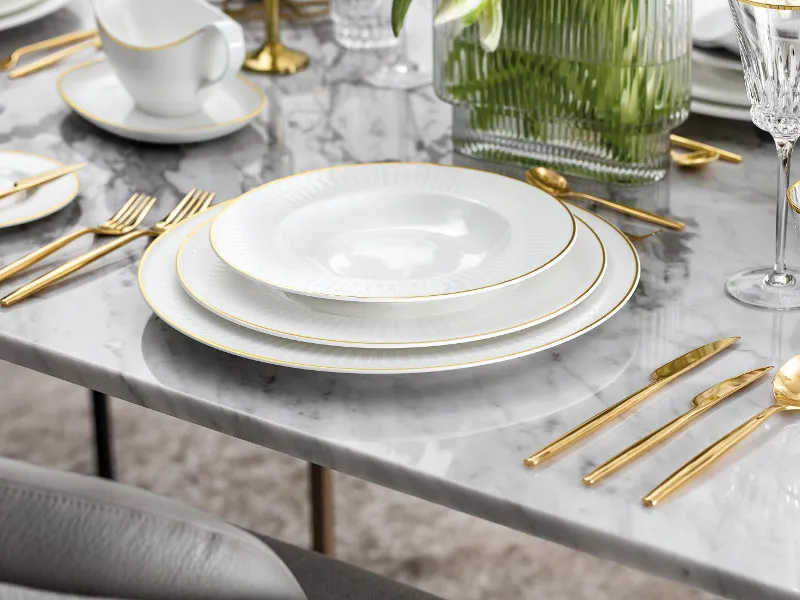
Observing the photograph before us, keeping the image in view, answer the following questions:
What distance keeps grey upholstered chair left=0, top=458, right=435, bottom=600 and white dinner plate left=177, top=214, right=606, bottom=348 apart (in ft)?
0.41

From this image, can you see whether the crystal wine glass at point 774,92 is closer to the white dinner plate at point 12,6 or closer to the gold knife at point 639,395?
the gold knife at point 639,395

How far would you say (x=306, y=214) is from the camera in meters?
0.83

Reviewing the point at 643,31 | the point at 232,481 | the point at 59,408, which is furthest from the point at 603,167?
the point at 59,408

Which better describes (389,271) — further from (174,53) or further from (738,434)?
(174,53)

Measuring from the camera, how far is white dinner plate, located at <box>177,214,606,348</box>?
2.22ft

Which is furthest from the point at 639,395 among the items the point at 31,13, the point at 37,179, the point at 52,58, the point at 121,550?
the point at 31,13

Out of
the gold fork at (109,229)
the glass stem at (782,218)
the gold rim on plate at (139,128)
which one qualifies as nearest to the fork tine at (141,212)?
the gold fork at (109,229)

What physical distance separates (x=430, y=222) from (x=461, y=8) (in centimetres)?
17

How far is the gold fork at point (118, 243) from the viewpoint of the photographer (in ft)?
2.60

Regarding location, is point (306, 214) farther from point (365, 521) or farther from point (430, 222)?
point (365, 521)

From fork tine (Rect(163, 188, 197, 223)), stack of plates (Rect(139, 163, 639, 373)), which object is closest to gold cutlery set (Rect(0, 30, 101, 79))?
fork tine (Rect(163, 188, 197, 223))

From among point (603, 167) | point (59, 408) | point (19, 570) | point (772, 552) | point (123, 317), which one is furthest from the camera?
point (59, 408)

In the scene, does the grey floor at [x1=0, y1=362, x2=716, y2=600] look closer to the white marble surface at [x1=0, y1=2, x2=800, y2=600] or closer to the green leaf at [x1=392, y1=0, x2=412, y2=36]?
the white marble surface at [x1=0, y1=2, x2=800, y2=600]

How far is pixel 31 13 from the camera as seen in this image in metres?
1.35
